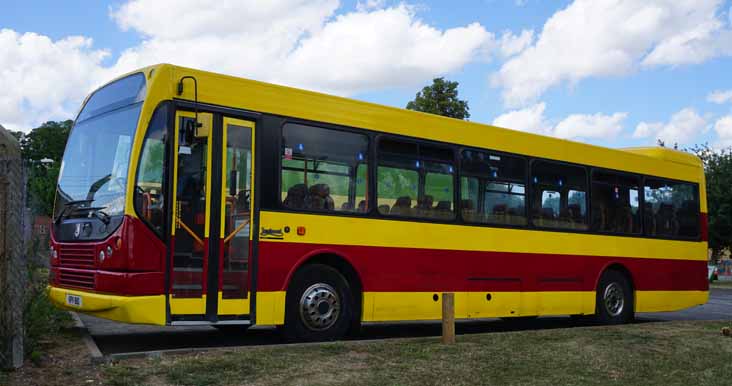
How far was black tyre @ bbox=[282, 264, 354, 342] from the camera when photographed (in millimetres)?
9969

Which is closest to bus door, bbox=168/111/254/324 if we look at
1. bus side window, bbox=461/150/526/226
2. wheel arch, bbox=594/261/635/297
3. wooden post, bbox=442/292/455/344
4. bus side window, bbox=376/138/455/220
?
bus side window, bbox=376/138/455/220

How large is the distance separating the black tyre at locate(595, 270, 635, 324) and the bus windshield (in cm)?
903

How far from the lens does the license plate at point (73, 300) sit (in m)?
9.05

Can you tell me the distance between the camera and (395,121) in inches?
451

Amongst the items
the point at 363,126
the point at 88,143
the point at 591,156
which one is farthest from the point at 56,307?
the point at 591,156

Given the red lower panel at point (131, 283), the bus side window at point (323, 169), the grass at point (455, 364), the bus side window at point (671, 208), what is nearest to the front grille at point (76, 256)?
the red lower panel at point (131, 283)

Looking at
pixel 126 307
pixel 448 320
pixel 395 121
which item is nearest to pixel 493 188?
pixel 395 121

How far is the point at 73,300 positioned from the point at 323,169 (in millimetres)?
3459

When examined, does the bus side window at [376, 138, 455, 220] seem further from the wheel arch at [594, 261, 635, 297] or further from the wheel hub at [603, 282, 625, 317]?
the wheel hub at [603, 282, 625, 317]

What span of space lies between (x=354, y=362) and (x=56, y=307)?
13.4 ft

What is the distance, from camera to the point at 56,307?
9.85 m

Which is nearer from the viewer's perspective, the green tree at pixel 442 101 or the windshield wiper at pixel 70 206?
the windshield wiper at pixel 70 206

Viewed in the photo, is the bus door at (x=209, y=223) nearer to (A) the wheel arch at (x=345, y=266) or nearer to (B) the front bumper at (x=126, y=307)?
(B) the front bumper at (x=126, y=307)

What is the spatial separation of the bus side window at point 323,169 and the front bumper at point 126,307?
2093 millimetres
